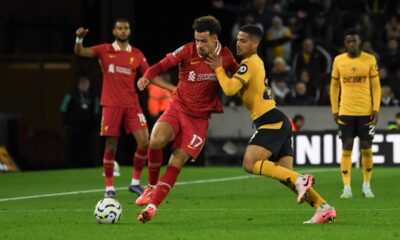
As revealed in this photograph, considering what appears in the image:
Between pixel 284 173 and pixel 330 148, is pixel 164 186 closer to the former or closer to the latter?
pixel 284 173

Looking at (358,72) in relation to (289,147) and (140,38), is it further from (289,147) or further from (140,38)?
(140,38)

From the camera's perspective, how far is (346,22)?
2625cm

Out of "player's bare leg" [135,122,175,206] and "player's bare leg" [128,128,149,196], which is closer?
"player's bare leg" [135,122,175,206]

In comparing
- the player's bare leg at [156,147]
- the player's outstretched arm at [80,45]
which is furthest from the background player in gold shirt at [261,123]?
the player's outstretched arm at [80,45]

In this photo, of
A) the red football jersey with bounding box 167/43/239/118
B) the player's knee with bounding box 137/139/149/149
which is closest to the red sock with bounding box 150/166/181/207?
the red football jersey with bounding box 167/43/239/118

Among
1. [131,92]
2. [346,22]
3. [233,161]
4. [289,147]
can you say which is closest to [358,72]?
[131,92]

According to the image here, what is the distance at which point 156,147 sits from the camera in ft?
42.0

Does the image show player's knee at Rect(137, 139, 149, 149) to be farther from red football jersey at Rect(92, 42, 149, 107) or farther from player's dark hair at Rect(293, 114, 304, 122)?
player's dark hair at Rect(293, 114, 304, 122)

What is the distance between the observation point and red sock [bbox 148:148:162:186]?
1319cm

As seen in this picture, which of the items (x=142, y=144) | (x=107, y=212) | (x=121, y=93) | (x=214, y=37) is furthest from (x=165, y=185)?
(x=121, y=93)

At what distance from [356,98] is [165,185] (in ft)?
15.2

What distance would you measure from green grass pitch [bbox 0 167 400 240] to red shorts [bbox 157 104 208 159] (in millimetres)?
747

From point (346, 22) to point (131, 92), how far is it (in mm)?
11561

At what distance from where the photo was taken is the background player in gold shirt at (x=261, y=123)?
1130 centimetres
